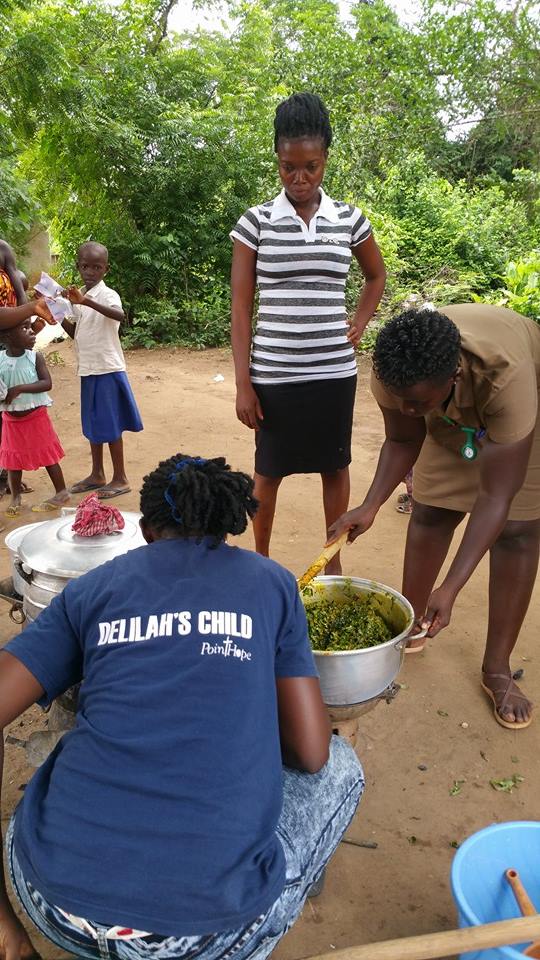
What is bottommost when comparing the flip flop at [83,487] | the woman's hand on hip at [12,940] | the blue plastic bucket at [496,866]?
the flip flop at [83,487]

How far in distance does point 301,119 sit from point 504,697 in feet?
7.08

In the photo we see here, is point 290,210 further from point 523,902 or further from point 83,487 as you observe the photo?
point 83,487

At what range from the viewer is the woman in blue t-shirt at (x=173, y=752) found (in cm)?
118

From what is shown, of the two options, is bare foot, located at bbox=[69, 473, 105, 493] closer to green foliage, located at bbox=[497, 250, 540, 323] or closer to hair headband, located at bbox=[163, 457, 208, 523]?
hair headband, located at bbox=[163, 457, 208, 523]

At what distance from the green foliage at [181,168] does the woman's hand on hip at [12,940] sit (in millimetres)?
7027

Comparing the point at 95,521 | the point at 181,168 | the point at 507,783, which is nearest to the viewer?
the point at 95,521

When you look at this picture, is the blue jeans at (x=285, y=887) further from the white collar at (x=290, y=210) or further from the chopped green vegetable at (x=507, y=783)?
the white collar at (x=290, y=210)

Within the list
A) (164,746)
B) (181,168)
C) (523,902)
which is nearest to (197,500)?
(164,746)

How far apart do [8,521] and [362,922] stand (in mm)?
3036

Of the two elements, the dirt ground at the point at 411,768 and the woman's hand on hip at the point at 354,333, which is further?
the woman's hand on hip at the point at 354,333

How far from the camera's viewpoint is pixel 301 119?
247 centimetres

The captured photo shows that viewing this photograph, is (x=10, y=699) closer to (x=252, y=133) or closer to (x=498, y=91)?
(x=252, y=133)

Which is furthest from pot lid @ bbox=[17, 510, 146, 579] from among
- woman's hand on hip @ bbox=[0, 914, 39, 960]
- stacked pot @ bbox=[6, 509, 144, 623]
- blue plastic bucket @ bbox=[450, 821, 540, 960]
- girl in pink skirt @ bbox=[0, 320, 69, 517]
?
girl in pink skirt @ bbox=[0, 320, 69, 517]

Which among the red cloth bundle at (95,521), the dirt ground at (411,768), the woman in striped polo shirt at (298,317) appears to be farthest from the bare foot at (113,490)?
→ the red cloth bundle at (95,521)
